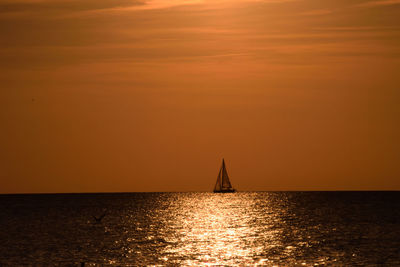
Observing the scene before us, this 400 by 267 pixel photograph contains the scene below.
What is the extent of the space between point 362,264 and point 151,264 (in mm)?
26037

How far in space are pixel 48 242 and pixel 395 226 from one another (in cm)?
7577

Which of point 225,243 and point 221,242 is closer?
point 225,243

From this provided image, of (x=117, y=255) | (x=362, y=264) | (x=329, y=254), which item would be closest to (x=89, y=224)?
(x=117, y=255)

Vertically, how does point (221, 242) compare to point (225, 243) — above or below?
above

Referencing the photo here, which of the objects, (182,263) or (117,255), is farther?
(117,255)

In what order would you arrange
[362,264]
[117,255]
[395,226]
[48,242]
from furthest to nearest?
[395,226], [48,242], [117,255], [362,264]

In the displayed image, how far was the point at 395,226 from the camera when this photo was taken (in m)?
151

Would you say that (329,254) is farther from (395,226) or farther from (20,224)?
(20,224)

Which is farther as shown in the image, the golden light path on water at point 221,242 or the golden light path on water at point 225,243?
the golden light path on water at point 221,242

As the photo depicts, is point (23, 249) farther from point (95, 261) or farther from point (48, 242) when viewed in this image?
point (95, 261)

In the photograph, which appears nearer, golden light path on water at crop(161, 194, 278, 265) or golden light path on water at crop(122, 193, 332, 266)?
golden light path on water at crop(122, 193, 332, 266)

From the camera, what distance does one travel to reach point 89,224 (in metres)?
171

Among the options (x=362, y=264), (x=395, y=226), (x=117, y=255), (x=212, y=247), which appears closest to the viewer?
(x=362, y=264)

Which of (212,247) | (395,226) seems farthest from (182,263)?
(395,226)
